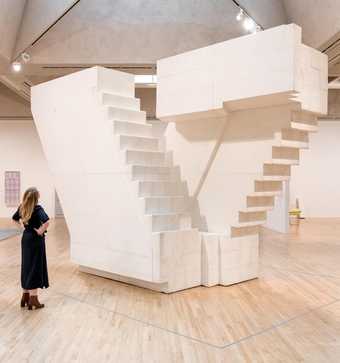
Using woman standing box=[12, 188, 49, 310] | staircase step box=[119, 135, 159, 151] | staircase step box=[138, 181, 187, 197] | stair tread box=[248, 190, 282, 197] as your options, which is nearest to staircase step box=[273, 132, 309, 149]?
stair tread box=[248, 190, 282, 197]

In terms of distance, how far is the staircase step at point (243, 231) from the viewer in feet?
19.3

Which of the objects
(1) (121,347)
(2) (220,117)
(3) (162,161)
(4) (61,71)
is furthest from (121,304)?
(4) (61,71)

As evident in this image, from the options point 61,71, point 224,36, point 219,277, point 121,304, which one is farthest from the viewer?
point 61,71

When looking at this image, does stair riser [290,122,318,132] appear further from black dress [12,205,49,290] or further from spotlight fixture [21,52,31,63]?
spotlight fixture [21,52,31,63]

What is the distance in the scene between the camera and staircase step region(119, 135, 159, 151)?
568cm

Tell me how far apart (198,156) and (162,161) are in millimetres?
503

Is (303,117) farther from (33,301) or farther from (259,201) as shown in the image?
(33,301)

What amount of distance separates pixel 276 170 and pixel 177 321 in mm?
2450

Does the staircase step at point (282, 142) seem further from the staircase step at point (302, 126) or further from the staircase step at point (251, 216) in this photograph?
the staircase step at point (251, 216)

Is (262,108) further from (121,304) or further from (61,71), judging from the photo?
(61,71)

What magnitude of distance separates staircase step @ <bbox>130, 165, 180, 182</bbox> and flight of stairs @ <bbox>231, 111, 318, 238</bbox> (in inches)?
→ 44.7

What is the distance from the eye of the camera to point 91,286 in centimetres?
575

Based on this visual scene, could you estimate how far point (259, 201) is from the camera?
235 inches

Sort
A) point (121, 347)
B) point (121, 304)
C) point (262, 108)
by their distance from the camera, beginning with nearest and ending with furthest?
point (121, 347), point (121, 304), point (262, 108)
